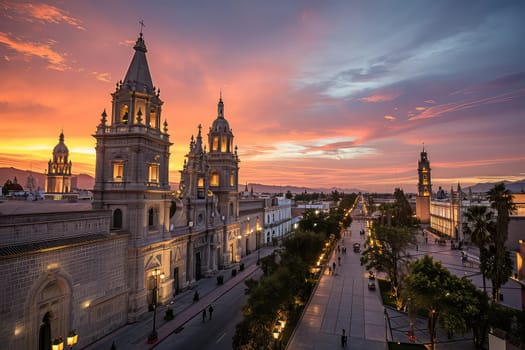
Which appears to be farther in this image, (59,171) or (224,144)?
(59,171)

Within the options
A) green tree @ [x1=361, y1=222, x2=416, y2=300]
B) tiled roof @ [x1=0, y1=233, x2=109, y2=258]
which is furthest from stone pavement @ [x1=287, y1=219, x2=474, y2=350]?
tiled roof @ [x1=0, y1=233, x2=109, y2=258]

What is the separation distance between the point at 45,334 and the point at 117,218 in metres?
9.56

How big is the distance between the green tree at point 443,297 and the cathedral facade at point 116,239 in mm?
18633

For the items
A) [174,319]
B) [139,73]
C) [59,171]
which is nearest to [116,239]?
[174,319]

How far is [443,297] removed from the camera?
19719 millimetres

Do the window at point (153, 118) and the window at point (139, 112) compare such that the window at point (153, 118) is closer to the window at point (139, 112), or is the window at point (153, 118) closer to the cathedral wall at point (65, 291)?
the window at point (139, 112)

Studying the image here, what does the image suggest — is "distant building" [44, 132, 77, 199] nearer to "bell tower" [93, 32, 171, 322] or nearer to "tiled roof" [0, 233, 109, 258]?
"bell tower" [93, 32, 171, 322]

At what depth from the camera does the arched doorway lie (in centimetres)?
1773

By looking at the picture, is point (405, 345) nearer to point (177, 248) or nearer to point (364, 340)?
point (364, 340)

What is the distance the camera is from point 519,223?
52.6 meters

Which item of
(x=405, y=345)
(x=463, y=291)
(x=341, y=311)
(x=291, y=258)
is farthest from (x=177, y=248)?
(x=463, y=291)

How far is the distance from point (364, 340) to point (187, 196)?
23658 millimetres

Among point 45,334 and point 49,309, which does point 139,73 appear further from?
point 45,334

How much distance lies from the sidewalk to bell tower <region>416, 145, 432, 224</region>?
89.0 m
